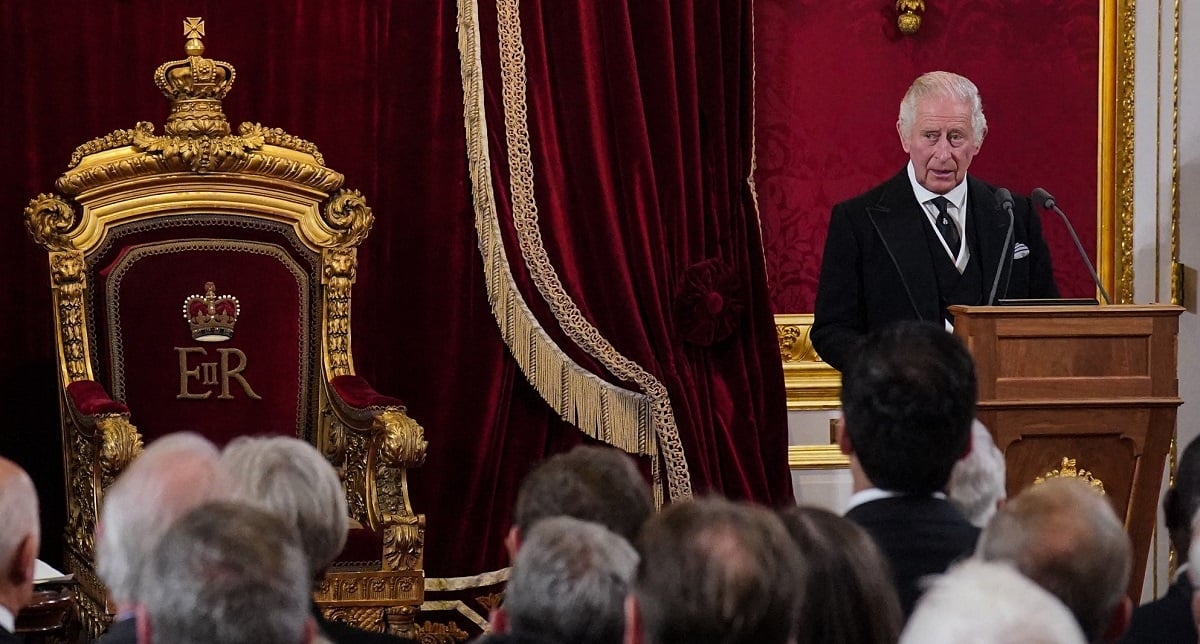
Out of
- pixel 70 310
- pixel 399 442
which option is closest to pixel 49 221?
pixel 70 310

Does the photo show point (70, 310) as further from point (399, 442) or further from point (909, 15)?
point (909, 15)

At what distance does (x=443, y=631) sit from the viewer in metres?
4.45

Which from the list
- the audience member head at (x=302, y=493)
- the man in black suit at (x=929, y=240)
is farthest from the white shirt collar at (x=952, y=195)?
the audience member head at (x=302, y=493)

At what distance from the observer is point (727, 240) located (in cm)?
450

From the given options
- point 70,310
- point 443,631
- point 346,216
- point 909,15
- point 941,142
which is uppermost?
point 909,15

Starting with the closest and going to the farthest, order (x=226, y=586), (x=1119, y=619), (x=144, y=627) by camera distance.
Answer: (x=226, y=586), (x=144, y=627), (x=1119, y=619)

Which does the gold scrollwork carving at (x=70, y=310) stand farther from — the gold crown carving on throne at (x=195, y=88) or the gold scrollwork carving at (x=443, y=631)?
the gold scrollwork carving at (x=443, y=631)

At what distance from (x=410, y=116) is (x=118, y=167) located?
790 mm

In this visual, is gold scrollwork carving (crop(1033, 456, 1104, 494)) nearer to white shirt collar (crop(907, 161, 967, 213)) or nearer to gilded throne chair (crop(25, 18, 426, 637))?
white shirt collar (crop(907, 161, 967, 213))

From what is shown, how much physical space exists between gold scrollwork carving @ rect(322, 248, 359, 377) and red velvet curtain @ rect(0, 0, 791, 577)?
28 centimetres

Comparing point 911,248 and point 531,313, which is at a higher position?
point 911,248

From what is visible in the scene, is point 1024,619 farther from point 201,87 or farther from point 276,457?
point 201,87

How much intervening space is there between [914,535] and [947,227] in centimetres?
177

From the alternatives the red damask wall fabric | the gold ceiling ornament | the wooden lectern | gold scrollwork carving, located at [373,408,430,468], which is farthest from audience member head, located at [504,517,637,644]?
the gold ceiling ornament
